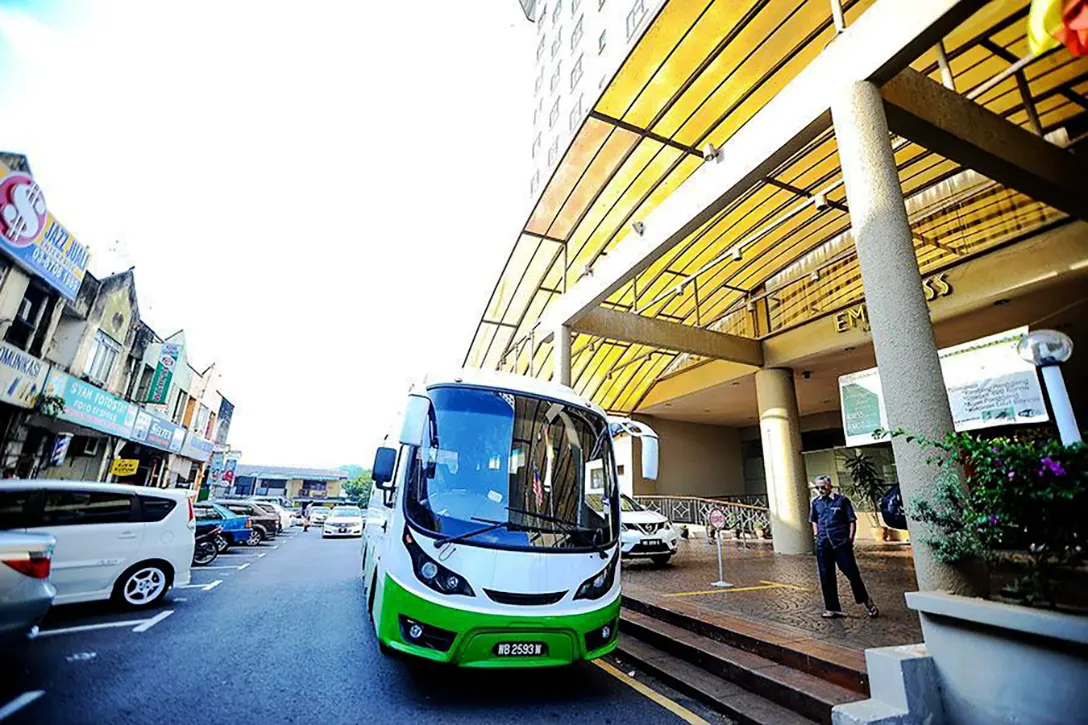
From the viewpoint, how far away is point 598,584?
13.7 ft

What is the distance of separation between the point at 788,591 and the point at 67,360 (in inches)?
744

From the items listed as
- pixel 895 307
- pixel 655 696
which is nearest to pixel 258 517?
pixel 655 696

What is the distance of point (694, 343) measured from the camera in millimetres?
11461

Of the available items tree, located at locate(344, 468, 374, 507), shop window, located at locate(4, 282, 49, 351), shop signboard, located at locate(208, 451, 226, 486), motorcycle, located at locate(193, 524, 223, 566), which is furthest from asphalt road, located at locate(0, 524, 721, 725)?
tree, located at locate(344, 468, 374, 507)

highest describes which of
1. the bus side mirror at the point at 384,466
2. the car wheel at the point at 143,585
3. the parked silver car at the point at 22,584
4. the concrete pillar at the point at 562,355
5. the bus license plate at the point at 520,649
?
the concrete pillar at the point at 562,355

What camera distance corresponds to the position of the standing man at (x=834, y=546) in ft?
17.4

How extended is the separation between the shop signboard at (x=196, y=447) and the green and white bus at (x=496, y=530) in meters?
24.7

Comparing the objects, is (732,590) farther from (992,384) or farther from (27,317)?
(27,317)

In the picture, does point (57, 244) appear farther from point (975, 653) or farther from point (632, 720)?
point (975, 653)

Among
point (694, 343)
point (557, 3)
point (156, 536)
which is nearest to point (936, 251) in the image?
point (694, 343)

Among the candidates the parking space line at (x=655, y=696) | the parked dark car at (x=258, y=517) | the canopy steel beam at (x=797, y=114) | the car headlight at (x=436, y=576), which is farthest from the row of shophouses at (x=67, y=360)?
the parking space line at (x=655, y=696)

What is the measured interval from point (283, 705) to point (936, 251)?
475 inches

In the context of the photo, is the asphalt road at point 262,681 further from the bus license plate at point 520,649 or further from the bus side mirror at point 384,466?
the bus side mirror at point 384,466

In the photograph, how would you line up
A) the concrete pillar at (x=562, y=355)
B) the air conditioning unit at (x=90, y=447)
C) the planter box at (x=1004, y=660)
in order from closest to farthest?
1. the planter box at (x=1004, y=660)
2. the concrete pillar at (x=562, y=355)
3. the air conditioning unit at (x=90, y=447)
